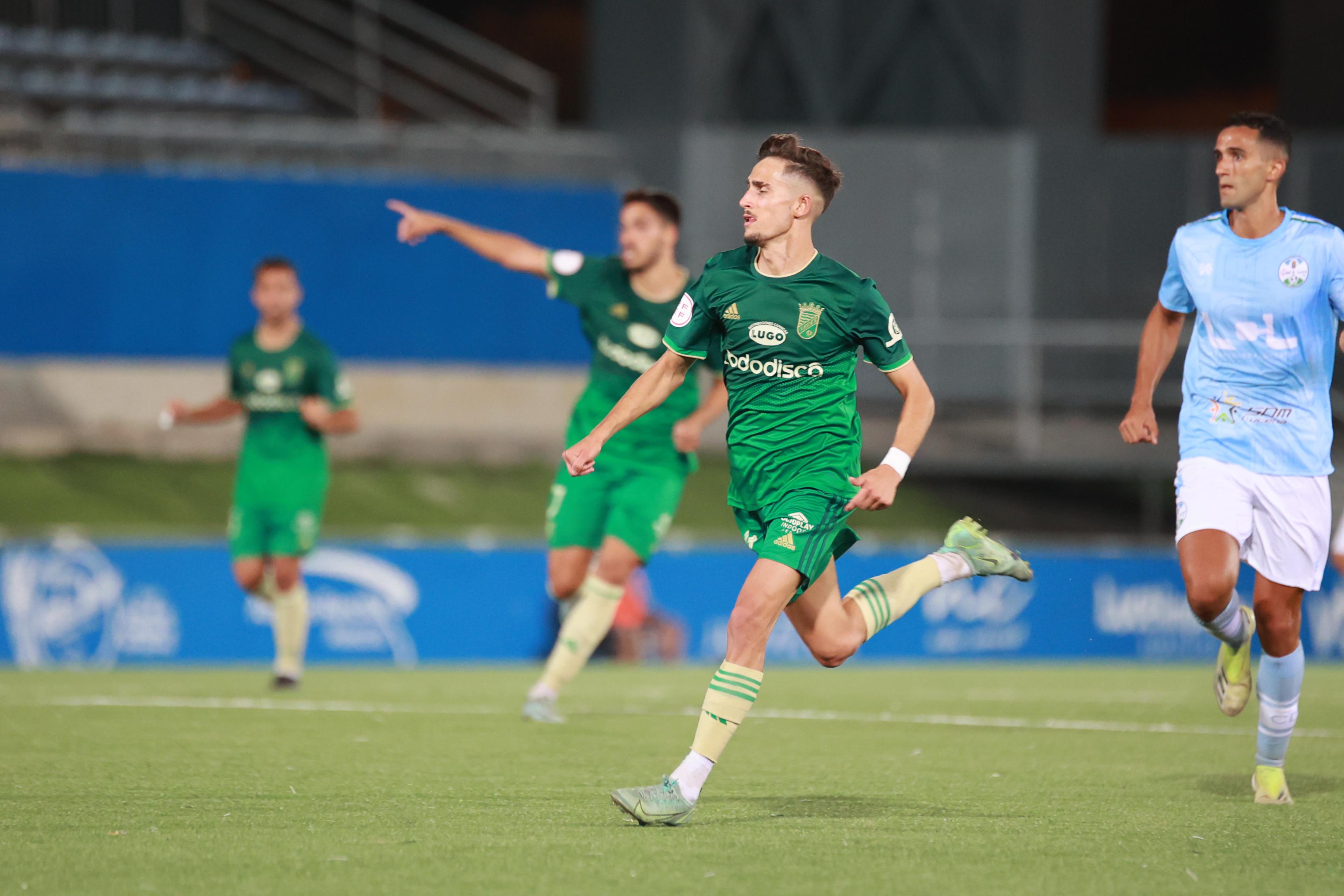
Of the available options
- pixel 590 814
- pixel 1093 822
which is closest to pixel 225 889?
pixel 590 814

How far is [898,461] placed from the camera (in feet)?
18.1

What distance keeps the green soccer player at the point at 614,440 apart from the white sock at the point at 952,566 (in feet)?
7.02

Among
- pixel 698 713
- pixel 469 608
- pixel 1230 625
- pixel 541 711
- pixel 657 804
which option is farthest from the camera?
pixel 469 608

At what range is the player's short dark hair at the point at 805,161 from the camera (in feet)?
18.6

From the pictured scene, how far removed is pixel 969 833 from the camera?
203 inches

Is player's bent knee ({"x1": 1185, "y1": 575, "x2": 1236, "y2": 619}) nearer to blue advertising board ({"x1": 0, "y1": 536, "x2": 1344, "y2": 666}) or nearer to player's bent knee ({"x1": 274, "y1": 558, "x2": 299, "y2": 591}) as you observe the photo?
player's bent knee ({"x1": 274, "y1": 558, "x2": 299, "y2": 591})

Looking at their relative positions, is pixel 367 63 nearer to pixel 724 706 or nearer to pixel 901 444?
pixel 901 444

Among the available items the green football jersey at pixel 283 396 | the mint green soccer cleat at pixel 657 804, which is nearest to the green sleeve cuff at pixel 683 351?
the mint green soccer cleat at pixel 657 804

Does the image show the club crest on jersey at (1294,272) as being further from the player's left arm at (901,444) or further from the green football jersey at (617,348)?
the green football jersey at (617,348)

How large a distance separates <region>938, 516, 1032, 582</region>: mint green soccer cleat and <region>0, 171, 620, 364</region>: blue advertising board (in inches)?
645

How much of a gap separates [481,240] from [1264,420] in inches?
147

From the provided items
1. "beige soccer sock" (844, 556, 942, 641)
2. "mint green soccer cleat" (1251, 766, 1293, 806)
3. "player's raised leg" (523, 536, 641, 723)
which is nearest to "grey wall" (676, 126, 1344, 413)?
"player's raised leg" (523, 536, 641, 723)

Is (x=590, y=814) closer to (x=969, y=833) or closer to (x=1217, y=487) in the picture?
(x=969, y=833)

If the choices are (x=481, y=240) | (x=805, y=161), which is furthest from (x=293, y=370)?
(x=805, y=161)
